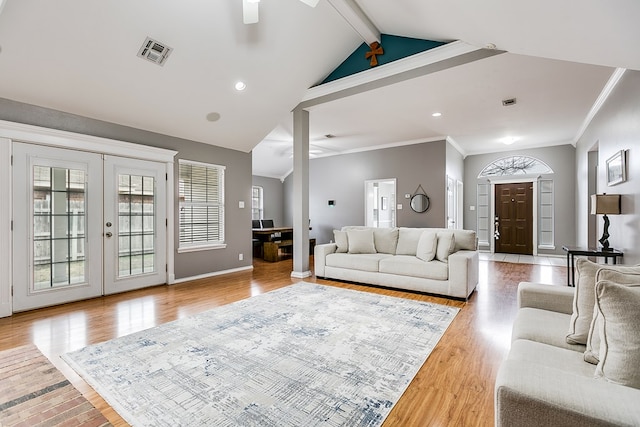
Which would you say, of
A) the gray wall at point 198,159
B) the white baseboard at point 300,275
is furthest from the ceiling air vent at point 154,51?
the white baseboard at point 300,275

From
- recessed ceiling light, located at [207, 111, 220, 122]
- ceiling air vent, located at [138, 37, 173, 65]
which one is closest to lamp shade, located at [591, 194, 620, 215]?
recessed ceiling light, located at [207, 111, 220, 122]

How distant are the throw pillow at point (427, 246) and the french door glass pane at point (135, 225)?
157 inches

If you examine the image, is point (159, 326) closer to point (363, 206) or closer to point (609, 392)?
point (609, 392)

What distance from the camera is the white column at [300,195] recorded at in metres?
5.20

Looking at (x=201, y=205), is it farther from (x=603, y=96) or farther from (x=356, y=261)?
(x=603, y=96)

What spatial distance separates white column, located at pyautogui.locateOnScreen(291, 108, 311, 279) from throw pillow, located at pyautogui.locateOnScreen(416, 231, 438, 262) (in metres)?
1.90

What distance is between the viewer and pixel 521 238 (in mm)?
7824

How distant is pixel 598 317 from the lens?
1.30 metres

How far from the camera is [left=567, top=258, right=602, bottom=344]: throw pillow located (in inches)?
59.9

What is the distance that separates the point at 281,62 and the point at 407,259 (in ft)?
10.9

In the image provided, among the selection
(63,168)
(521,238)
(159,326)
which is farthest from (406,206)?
(63,168)

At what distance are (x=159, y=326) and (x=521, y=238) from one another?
8.32m

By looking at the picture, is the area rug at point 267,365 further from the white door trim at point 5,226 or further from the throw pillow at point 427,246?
the white door trim at point 5,226

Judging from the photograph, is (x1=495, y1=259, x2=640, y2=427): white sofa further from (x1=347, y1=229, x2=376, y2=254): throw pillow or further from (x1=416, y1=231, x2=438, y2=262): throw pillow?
(x1=347, y1=229, x2=376, y2=254): throw pillow
